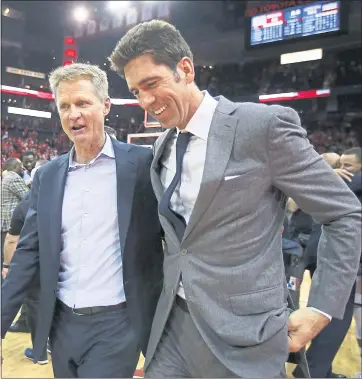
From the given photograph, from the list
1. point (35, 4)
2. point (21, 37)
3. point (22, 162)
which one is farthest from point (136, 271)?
point (35, 4)

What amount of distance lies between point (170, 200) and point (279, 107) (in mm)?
354

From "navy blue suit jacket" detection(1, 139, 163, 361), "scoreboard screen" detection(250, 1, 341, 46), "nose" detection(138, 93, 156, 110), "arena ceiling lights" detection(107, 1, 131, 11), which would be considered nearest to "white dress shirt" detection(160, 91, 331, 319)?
"nose" detection(138, 93, 156, 110)

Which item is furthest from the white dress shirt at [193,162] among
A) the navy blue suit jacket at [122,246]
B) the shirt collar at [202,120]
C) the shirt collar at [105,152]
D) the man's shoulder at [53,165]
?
the man's shoulder at [53,165]

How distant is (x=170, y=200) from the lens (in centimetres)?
109

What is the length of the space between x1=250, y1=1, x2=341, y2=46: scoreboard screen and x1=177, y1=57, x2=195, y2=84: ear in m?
5.23

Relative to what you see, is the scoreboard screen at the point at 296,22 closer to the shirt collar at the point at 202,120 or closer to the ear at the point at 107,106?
the ear at the point at 107,106

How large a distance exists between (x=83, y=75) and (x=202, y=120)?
530 mm

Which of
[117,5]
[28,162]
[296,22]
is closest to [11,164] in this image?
[28,162]

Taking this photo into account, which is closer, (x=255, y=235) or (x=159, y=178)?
(x=255, y=235)

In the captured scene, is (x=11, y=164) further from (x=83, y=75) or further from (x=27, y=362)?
→ (x=83, y=75)

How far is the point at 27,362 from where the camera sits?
9.11ft

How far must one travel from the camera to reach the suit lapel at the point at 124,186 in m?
1.33

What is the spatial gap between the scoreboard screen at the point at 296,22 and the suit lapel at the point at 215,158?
17.5ft

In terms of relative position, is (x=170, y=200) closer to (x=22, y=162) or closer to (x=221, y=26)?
(x=22, y=162)
